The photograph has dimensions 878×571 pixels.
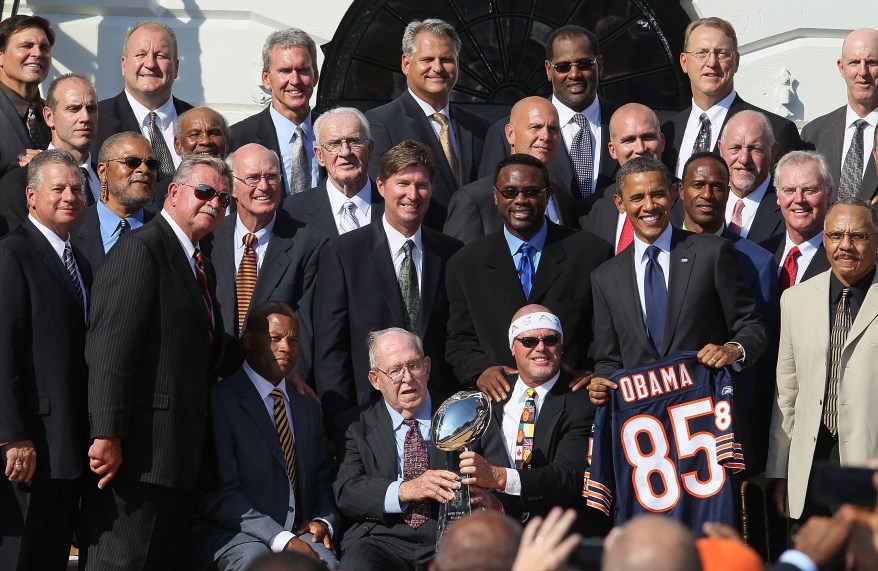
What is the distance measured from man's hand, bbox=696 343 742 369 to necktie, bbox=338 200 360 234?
2.17 meters

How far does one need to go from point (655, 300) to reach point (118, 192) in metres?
2.75

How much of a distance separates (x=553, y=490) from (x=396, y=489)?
731mm

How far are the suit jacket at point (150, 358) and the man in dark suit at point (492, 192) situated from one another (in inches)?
70.1

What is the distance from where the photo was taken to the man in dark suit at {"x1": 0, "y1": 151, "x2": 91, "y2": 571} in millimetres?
6234

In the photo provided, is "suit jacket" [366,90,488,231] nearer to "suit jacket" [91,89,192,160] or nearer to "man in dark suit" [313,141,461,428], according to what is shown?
"man in dark suit" [313,141,461,428]

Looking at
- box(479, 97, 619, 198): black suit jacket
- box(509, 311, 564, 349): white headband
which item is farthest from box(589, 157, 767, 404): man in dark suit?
box(479, 97, 619, 198): black suit jacket

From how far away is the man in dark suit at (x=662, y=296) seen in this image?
22.3 feet

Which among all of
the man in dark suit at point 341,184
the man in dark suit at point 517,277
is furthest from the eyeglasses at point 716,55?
the man in dark suit at point 341,184

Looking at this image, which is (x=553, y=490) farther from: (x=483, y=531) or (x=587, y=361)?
(x=483, y=531)

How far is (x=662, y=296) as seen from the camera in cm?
689

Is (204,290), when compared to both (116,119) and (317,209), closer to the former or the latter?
(317,209)

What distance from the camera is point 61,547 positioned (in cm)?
644

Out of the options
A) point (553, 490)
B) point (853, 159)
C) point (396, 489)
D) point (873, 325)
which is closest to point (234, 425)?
point (396, 489)

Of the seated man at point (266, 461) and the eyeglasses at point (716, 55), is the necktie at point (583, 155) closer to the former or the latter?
the eyeglasses at point (716, 55)
